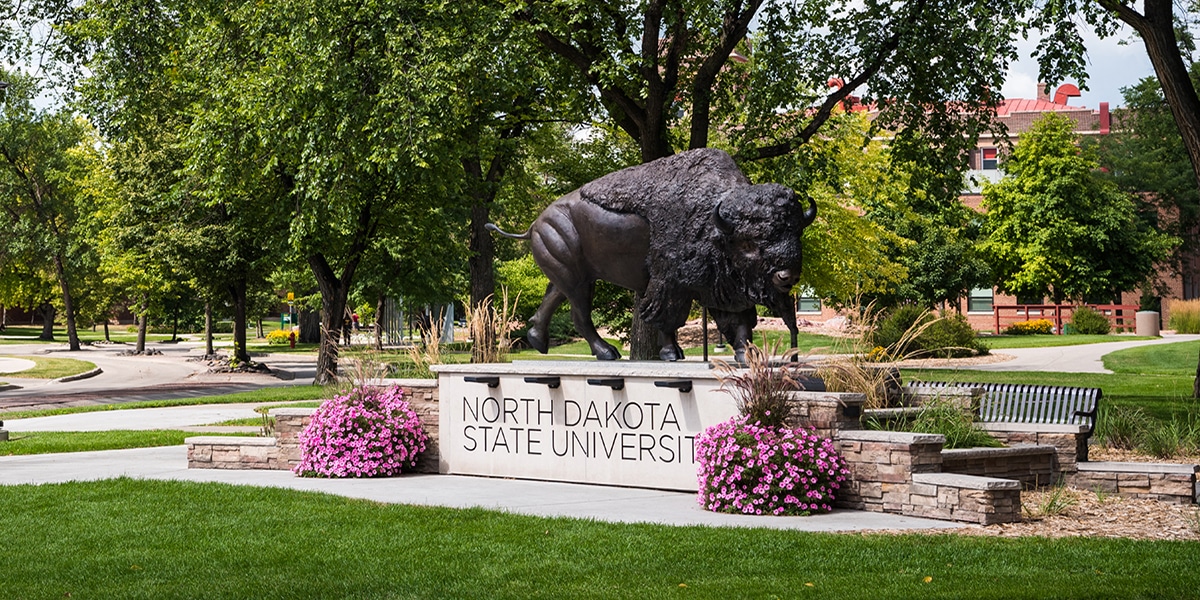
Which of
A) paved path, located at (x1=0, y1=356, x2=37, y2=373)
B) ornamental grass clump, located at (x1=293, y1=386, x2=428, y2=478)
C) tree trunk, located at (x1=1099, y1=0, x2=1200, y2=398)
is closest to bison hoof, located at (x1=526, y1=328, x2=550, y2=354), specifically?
ornamental grass clump, located at (x1=293, y1=386, x2=428, y2=478)

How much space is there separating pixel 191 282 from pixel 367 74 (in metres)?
17.3

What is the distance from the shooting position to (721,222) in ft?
35.9

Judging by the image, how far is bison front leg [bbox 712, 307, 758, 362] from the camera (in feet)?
37.0

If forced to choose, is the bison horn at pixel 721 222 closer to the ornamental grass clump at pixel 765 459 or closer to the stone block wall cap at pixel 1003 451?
the ornamental grass clump at pixel 765 459

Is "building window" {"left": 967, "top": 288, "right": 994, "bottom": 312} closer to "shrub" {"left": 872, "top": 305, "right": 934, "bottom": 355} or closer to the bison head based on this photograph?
"shrub" {"left": 872, "top": 305, "right": 934, "bottom": 355}

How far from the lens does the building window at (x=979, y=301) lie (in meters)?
62.8

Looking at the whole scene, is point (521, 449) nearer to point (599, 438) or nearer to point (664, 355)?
point (599, 438)

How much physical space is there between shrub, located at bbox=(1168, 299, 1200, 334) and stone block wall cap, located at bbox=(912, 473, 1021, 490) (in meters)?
41.9

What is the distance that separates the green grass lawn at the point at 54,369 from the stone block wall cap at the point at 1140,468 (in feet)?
103

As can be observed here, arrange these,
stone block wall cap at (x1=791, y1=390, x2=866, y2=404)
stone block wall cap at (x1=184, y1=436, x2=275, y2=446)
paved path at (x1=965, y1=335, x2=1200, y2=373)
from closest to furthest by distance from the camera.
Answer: stone block wall cap at (x1=791, y1=390, x2=866, y2=404)
stone block wall cap at (x1=184, y1=436, x2=275, y2=446)
paved path at (x1=965, y1=335, x2=1200, y2=373)

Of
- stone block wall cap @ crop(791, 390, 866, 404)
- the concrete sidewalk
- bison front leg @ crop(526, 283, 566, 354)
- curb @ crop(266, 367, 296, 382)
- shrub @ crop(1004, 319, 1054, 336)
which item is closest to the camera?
the concrete sidewalk

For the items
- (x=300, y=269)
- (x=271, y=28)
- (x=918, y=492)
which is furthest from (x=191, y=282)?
(x=918, y=492)

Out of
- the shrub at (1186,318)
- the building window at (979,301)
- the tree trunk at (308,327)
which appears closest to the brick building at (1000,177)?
the building window at (979,301)

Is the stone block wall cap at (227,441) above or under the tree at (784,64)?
under
